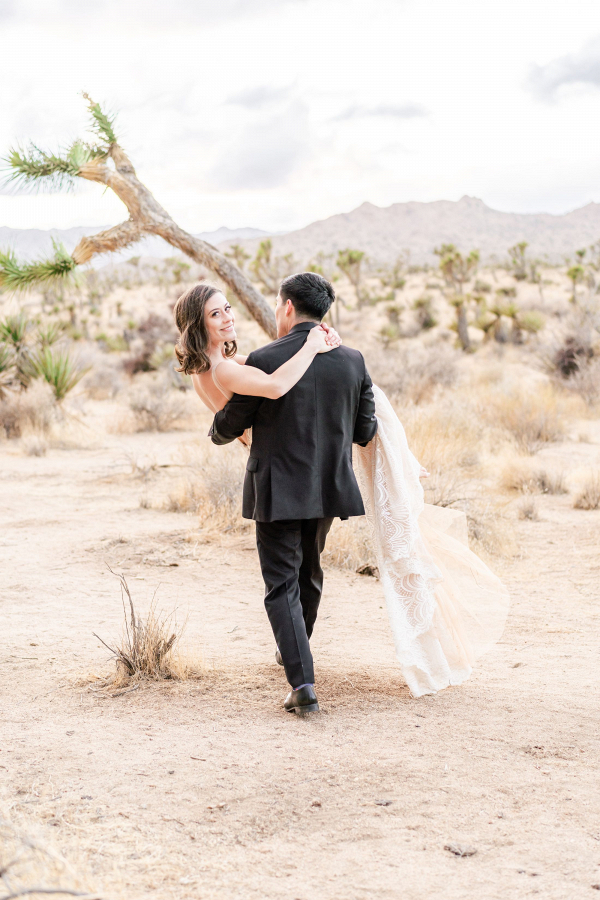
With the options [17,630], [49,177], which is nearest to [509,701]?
[17,630]

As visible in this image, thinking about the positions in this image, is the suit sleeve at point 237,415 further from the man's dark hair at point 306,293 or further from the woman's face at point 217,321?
the man's dark hair at point 306,293

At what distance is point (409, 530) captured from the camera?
3.71m

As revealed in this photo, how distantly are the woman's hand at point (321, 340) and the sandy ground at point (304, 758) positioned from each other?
5.18ft

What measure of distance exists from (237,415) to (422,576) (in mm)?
1130

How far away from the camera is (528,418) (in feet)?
38.3

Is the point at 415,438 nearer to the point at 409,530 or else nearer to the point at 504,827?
the point at 409,530

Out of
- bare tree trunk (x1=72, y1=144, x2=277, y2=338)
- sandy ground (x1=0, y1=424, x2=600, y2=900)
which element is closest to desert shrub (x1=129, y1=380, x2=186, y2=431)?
bare tree trunk (x1=72, y1=144, x2=277, y2=338)

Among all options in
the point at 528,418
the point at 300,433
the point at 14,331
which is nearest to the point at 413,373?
the point at 528,418

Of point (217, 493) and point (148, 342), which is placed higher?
point (148, 342)

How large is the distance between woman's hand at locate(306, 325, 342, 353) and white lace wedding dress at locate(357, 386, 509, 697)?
1.69 ft

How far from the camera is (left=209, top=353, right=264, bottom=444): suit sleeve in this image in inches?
131

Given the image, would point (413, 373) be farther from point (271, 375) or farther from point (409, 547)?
point (271, 375)

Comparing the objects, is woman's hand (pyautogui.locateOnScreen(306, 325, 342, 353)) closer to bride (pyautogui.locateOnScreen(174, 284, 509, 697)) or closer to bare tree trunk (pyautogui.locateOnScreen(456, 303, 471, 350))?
bride (pyautogui.locateOnScreen(174, 284, 509, 697))

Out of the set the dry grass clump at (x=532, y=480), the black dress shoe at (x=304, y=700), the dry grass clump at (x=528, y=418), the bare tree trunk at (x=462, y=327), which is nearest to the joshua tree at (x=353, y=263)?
the bare tree trunk at (x=462, y=327)
